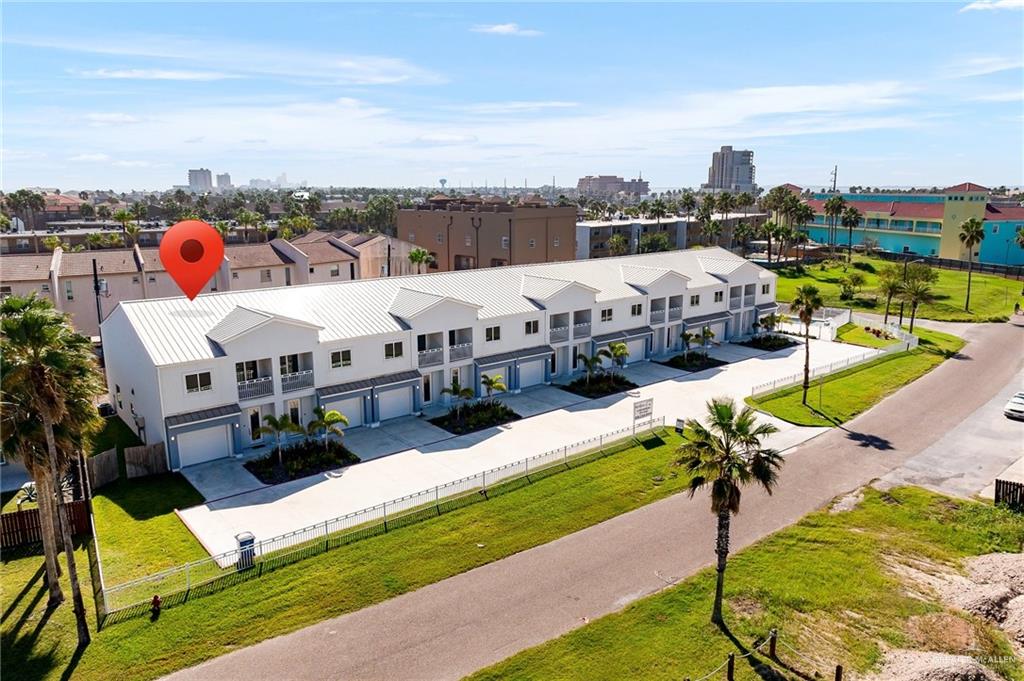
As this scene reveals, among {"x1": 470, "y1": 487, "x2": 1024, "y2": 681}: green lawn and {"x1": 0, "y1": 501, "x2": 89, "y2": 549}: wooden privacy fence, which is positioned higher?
{"x1": 0, "y1": 501, "x2": 89, "y2": 549}: wooden privacy fence

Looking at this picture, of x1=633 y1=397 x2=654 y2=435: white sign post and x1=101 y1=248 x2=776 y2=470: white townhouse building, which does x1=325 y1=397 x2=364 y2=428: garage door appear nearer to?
x1=101 y1=248 x2=776 y2=470: white townhouse building

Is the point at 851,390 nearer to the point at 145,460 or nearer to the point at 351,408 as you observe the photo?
the point at 351,408

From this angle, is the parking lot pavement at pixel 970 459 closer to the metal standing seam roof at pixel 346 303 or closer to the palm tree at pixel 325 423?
the metal standing seam roof at pixel 346 303

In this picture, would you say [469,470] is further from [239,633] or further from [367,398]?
[239,633]

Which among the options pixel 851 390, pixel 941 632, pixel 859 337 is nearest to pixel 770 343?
pixel 859 337

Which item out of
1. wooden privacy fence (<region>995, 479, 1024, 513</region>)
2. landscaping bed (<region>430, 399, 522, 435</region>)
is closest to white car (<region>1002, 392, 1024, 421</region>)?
wooden privacy fence (<region>995, 479, 1024, 513</region>)

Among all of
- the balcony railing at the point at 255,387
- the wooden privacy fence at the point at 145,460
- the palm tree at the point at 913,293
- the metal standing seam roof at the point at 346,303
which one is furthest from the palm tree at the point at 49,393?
the palm tree at the point at 913,293
